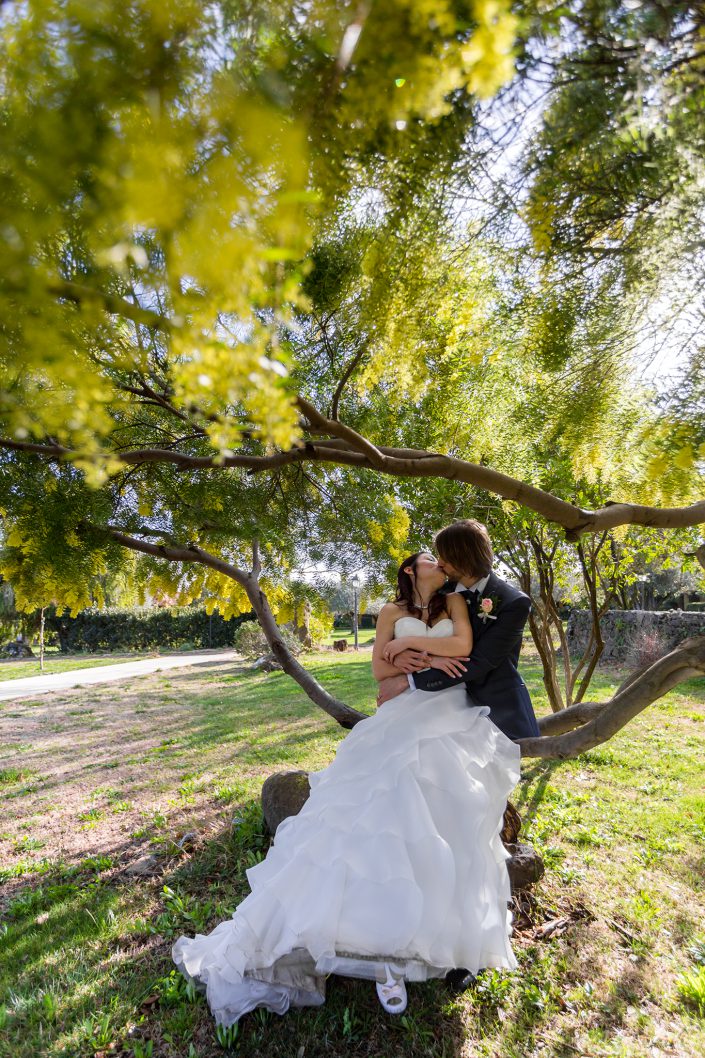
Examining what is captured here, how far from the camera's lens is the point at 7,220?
73 centimetres

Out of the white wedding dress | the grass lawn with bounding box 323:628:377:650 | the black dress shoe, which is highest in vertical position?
the white wedding dress

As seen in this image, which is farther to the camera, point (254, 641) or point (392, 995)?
point (254, 641)

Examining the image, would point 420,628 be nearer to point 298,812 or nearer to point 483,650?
point 483,650

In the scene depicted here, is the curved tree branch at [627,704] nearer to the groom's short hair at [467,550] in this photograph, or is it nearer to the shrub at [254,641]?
the groom's short hair at [467,550]

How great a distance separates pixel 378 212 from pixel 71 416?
2.67 ft

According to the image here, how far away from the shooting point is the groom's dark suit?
263 cm

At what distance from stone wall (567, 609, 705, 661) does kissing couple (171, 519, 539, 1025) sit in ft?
35.3

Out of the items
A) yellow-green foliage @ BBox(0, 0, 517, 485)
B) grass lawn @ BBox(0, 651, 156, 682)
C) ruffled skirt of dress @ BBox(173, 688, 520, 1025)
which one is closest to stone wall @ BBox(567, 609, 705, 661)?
ruffled skirt of dress @ BBox(173, 688, 520, 1025)

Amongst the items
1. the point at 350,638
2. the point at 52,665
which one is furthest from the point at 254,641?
the point at 350,638

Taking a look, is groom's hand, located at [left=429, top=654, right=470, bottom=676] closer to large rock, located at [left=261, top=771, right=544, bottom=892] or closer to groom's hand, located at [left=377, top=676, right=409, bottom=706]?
groom's hand, located at [left=377, top=676, right=409, bottom=706]

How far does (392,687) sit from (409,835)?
0.80m

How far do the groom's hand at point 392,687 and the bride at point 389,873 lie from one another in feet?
0.45

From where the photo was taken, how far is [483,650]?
2646 millimetres

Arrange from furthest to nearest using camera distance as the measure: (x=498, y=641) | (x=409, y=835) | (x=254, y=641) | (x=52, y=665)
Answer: (x=52, y=665), (x=254, y=641), (x=498, y=641), (x=409, y=835)
